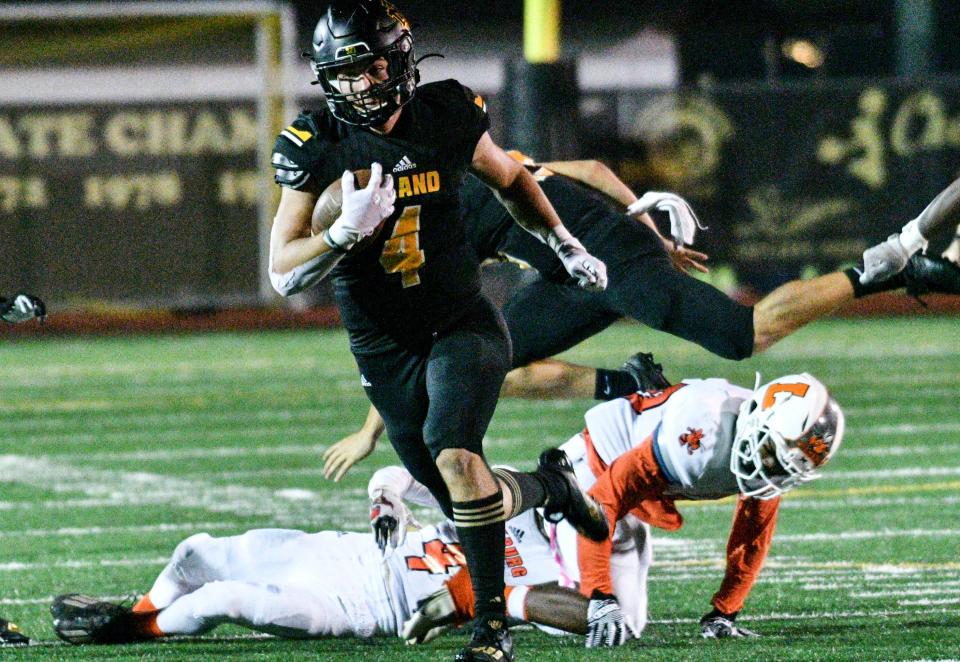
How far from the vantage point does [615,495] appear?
14.1 feet

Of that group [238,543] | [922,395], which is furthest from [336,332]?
[238,543]

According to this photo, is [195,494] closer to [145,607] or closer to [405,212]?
[145,607]

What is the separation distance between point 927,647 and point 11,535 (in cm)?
331

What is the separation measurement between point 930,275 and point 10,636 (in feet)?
8.48

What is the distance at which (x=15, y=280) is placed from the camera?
13844 millimetres

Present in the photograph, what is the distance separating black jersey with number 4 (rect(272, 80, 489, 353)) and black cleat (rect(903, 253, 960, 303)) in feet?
4.05

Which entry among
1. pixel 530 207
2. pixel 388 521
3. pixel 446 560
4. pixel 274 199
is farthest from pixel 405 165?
pixel 274 199

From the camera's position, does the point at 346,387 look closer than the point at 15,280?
Yes

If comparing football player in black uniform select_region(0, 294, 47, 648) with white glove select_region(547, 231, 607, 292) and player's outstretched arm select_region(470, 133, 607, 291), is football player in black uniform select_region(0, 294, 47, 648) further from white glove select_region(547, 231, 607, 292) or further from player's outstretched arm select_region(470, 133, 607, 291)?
white glove select_region(547, 231, 607, 292)

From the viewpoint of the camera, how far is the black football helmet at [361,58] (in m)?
4.12

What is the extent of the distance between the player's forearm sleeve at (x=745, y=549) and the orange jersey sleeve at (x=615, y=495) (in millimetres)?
229

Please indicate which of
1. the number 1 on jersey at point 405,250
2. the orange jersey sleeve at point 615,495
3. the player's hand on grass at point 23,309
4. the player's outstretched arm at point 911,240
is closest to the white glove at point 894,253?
the player's outstretched arm at point 911,240

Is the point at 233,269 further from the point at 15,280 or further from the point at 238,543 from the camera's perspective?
the point at 238,543

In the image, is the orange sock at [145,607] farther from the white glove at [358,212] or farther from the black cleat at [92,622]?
the white glove at [358,212]
